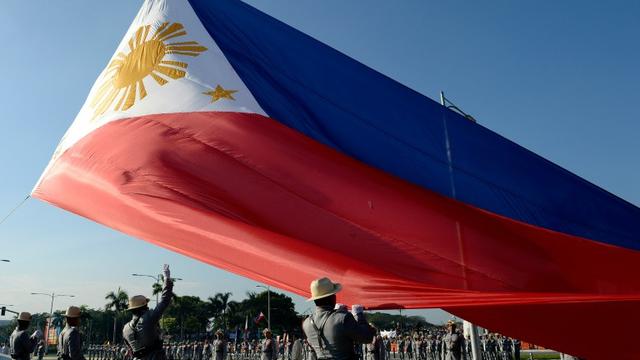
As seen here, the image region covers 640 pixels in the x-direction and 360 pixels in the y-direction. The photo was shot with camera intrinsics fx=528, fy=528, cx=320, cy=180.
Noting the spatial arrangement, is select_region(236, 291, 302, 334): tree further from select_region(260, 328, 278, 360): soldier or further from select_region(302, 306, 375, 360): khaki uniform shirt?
select_region(302, 306, 375, 360): khaki uniform shirt

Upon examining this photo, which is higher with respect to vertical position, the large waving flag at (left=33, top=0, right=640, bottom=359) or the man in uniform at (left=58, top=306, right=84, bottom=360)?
the large waving flag at (left=33, top=0, right=640, bottom=359)

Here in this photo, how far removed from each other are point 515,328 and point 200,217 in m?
3.52

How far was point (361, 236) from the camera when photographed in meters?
5.87

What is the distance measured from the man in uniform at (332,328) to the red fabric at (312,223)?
89 centimetres

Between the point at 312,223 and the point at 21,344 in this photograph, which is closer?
the point at 312,223

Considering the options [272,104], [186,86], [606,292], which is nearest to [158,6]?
[186,86]

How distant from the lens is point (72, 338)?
27.8ft

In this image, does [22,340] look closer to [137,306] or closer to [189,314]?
[137,306]

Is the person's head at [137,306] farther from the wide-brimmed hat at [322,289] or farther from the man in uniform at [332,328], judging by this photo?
the wide-brimmed hat at [322,289]

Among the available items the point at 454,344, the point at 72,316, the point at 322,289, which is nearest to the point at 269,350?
the point at 454,344

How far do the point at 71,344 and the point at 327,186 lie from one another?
533 cm

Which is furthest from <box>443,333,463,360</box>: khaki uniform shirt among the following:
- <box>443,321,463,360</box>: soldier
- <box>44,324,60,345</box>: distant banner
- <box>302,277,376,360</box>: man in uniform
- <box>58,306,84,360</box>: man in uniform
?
<box>44,324,60,345</box>: distant banner

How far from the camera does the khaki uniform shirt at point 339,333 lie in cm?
440

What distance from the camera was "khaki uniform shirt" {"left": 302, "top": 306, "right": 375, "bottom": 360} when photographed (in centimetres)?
440
